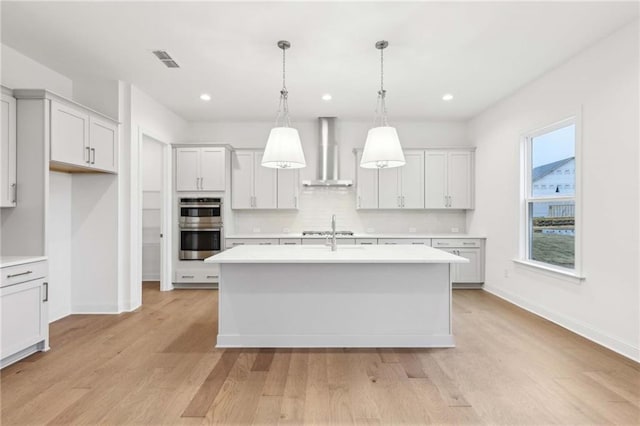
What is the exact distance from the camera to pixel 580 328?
328cm

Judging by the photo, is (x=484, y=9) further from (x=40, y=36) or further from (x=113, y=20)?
(x=40, y=36)

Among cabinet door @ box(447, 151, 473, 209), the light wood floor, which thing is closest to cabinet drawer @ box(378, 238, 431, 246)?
cabinet door @ box(447, 151, 473, 209)

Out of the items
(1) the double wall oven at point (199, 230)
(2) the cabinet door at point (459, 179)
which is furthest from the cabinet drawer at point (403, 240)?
(1) the double wall oven at point (199, 230)

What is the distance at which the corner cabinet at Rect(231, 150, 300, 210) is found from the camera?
18.4 ft

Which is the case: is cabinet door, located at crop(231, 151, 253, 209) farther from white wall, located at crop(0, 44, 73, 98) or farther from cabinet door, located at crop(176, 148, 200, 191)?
white wall, located at crop(0, 44, 73, 98)

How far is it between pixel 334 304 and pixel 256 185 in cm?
311

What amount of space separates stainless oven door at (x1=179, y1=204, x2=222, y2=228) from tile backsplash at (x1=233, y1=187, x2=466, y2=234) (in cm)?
64

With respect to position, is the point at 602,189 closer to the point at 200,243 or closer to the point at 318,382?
the point at 318,382

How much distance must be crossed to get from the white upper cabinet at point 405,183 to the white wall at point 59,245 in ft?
14.2

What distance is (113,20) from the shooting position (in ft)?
9.11

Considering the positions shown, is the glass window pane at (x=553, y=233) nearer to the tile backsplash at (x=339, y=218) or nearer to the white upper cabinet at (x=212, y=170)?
the tile backsplash at (x=339, y=218)

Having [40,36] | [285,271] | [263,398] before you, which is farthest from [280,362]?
[40,36]

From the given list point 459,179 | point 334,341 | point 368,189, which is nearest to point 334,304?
point 334,341

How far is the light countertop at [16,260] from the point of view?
2545mm
